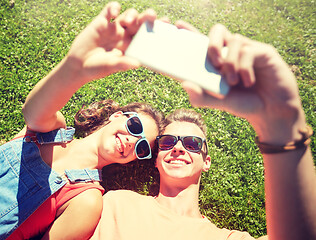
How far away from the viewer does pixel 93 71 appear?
1.72m

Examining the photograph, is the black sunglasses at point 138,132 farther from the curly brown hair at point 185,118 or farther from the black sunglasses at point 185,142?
the curly brown hair at point 185,118

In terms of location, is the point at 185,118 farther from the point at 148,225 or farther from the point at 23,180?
the point at 23,180

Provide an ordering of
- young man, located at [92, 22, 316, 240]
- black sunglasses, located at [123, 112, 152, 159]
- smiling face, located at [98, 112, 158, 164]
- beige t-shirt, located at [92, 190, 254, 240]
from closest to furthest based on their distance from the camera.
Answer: young man, located at [92, 22, 316, 240]
beige t-shirt, located at [92, 190, 254, 240]
smiling face, located at [98, 112, 158, 164]
black sunglasses, located at [123, 112, 152, 159]

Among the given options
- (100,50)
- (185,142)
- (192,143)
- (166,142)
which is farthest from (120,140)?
(100,50)

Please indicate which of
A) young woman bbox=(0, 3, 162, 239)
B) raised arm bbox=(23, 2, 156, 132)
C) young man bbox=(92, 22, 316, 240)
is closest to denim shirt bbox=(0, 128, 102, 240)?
young woman bbox=(0, 3, 162, 239)

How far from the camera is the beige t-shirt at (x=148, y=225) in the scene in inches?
104

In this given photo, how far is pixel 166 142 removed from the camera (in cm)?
337

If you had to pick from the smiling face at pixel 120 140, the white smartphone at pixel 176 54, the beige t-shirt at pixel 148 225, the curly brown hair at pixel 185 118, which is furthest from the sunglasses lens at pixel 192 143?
the white smartphone at pixel 176 54

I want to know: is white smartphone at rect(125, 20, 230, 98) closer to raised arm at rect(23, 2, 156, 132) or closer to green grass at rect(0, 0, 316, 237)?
raised arm at rect(23, 2, 156, 132)

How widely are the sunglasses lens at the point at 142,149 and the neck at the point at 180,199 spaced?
0.56 m

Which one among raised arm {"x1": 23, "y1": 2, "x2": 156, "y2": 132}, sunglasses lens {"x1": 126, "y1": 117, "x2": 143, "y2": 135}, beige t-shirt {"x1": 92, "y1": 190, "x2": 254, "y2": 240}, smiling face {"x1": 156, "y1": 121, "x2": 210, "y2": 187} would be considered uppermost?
raised arm {"x1": 23, "y1": 2, "x2": 156, "y2": 132}

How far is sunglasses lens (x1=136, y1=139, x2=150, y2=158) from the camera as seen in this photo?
3293 mm

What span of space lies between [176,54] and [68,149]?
7.51 feet

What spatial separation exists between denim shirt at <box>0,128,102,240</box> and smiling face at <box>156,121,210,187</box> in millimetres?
1349
